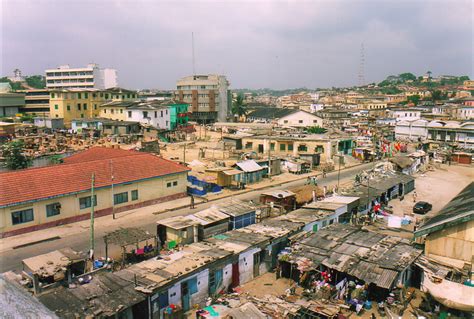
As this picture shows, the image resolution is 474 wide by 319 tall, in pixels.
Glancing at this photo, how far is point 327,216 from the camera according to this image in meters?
27.2

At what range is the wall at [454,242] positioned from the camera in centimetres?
2023

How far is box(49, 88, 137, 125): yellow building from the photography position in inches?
3425

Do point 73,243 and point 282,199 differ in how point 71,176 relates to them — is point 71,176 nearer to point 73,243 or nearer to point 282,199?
point 73,243

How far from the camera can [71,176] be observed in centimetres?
3069

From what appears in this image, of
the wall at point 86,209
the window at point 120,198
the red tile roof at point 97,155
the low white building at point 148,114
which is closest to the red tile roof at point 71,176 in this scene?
the wall at point 86,209

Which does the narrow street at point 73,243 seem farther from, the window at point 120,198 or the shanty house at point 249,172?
the shanty house at point 249,172

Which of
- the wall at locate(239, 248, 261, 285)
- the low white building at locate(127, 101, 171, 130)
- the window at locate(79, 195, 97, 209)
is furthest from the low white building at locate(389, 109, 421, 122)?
the wall at locate(239, 248, 261, 285)

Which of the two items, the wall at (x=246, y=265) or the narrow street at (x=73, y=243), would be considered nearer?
the wall at (x=246, y=265)

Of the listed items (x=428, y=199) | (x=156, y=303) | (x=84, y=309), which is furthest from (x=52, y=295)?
(x=428, y=199)

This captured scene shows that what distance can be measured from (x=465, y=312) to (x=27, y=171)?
2933cm

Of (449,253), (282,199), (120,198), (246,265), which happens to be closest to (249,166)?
(282,199)

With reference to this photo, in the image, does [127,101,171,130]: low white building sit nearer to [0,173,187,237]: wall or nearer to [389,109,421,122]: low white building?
[0,173,187,237]: wall

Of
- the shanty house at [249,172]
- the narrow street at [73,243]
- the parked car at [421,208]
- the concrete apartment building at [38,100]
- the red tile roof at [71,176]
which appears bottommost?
the parked car at [421,208]

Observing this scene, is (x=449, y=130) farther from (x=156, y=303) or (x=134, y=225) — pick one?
(x=156, y=303)
